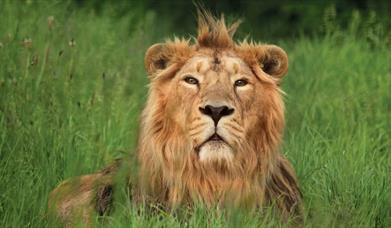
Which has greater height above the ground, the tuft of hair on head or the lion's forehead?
the tuft of hair on head

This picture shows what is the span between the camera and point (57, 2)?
362 inches

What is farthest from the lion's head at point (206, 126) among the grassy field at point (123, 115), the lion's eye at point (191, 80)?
the grassy field at point (123, 115)

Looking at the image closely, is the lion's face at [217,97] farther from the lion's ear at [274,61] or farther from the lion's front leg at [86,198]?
the lion's front leg at [86,198]

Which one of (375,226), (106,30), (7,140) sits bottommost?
(375,226)

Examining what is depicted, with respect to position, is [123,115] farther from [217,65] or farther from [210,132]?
[210,132]

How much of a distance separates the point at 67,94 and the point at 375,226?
238 cm

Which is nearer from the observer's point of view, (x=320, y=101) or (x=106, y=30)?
(x=320, y=101)

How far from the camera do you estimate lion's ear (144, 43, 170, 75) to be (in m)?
5.90

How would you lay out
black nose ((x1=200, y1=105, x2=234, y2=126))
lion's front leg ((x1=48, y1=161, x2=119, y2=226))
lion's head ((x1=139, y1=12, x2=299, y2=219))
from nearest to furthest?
black nose ((x1=200, y1=105, x2=234, y2=126))
lion's head ((x1=139, y1=12, x2=299, y2=219))
lion's front leg ((x1=48, y1=161, x2=119, y2=226))

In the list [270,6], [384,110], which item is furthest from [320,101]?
[270,6]

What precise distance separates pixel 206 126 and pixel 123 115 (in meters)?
2.03

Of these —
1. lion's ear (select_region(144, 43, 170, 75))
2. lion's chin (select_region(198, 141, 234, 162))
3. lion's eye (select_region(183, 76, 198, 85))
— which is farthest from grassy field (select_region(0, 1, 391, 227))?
lion's eye (select_region(183, 76, 198, 85))

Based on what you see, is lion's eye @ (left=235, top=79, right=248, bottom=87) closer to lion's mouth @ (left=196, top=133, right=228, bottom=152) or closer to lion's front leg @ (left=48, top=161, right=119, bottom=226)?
lion's mouth @ (left=196, top=133, right=228, bottom=152)

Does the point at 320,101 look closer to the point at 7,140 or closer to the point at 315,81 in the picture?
the point at 315,81
